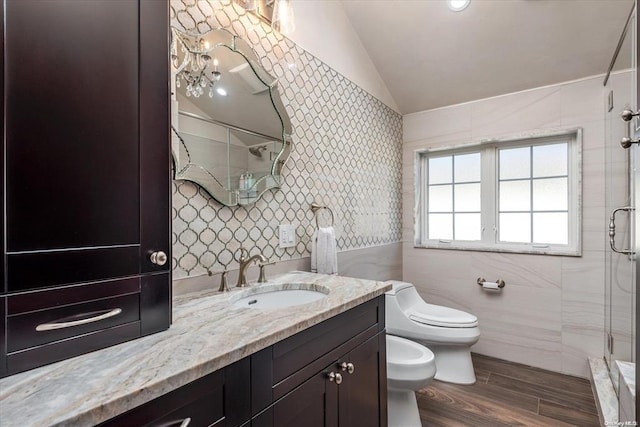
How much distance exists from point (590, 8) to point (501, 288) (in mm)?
1930

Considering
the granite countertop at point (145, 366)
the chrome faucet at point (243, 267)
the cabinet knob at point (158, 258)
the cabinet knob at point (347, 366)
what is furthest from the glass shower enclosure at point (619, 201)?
the cabinet knob at point (158, 258)

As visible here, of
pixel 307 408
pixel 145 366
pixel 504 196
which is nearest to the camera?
pixel 145 366

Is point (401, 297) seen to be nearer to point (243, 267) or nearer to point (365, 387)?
point (365, 387)

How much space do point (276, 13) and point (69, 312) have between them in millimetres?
1594

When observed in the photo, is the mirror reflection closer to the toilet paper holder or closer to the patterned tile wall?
the patterned tile wall

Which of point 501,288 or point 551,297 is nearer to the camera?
point 551,297

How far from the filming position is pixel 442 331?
2.09 metres

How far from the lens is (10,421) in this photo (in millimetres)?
465

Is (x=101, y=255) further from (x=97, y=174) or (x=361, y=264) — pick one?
(x=361, y=264)

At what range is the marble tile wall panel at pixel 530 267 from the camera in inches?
85.7

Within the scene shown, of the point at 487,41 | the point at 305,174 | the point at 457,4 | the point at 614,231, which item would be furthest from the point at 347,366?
the point at 487,41

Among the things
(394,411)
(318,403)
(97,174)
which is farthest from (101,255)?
(394,411)

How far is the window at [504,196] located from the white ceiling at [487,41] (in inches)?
19.1

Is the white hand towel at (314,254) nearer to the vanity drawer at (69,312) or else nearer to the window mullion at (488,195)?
the vanity drawer at (69,312)
